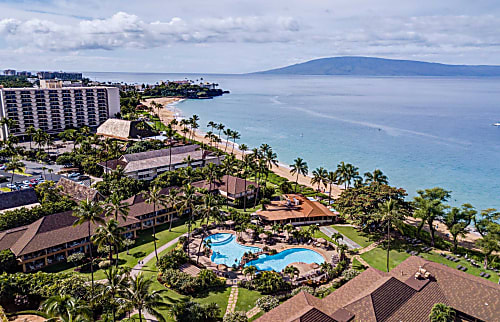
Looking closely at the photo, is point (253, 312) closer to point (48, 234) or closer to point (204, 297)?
point (204, 297)

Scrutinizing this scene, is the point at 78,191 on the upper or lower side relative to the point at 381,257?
upper

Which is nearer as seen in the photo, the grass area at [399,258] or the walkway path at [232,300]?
the walkway path at [232,300]

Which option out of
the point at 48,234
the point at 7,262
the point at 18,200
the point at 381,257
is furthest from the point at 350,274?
the point at 18,200

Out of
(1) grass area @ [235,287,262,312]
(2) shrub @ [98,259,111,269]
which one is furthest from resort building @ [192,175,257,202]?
(1) grass area @ [235,287,262,312]

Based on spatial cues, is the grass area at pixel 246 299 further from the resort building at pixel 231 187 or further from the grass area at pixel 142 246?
the resort building at pixel 231 187

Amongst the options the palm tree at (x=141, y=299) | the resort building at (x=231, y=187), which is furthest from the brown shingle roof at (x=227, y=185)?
the palm tree at (x=141, y=299)

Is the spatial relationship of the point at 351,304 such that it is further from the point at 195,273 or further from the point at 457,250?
the point at 457,250
